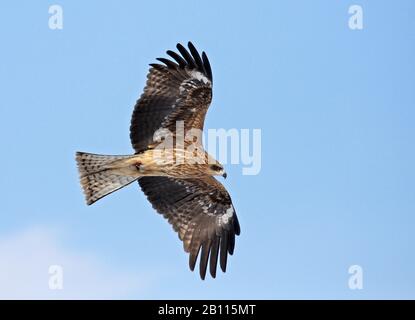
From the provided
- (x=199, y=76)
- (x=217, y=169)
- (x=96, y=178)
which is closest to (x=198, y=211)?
(x=217, y=169)

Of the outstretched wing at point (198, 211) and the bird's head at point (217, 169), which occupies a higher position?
the bird's head at point (217, 169)

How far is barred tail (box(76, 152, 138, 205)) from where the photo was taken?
13977 millimetres

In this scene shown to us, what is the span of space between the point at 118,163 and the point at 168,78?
1498mm

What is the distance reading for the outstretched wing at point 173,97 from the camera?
13867mm

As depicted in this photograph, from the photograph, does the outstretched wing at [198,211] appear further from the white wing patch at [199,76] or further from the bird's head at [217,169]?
the white wing patch at [199,76]

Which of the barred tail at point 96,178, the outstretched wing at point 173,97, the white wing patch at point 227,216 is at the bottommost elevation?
the white wing patch at point 227,216

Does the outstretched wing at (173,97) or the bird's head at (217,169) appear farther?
the outstretched wing at (173,97)

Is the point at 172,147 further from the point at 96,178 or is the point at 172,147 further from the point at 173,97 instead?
the point at 96,178

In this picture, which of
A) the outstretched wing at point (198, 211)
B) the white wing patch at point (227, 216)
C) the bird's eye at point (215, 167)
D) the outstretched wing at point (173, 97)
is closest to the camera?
the bird's eye at point (215, 167)

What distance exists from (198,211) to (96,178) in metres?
1.74

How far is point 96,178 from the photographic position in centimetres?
1409

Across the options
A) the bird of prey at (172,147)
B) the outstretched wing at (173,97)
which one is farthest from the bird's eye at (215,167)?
the outstretched wing at (173,97)
